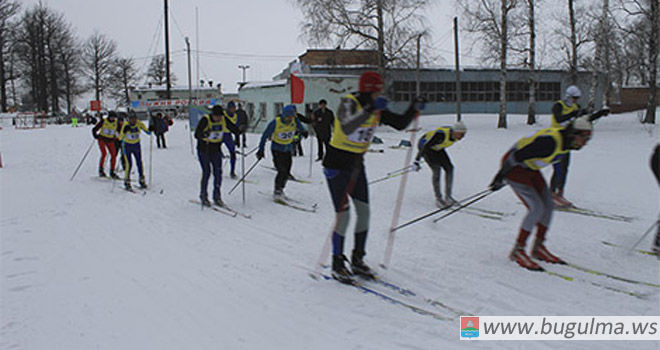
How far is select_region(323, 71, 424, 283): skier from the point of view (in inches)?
160

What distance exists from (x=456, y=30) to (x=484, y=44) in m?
3.39

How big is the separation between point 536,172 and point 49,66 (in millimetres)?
58094

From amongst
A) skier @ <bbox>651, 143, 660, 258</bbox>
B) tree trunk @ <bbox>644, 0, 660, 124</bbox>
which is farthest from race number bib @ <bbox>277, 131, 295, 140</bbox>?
tree trunk @ <bbox>644, 0, 660, 124</bbox>

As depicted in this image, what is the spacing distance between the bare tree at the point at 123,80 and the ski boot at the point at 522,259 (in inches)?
2459

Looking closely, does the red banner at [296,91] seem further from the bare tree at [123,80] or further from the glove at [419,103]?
the bare tree at [123,80]

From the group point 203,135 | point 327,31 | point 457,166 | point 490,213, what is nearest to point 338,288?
point 490,213

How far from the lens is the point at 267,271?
4.77 m

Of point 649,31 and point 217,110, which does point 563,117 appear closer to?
point 217,110

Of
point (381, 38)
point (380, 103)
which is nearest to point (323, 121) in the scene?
point (380, 103)

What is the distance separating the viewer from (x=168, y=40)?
1137 inches

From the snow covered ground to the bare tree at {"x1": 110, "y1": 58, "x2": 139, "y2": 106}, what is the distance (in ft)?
182

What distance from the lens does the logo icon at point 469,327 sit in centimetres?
330

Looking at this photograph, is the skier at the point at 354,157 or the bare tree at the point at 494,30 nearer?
the skier at the point at 354,157

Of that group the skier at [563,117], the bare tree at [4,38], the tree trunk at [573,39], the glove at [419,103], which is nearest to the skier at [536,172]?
the glove at [419,103]
